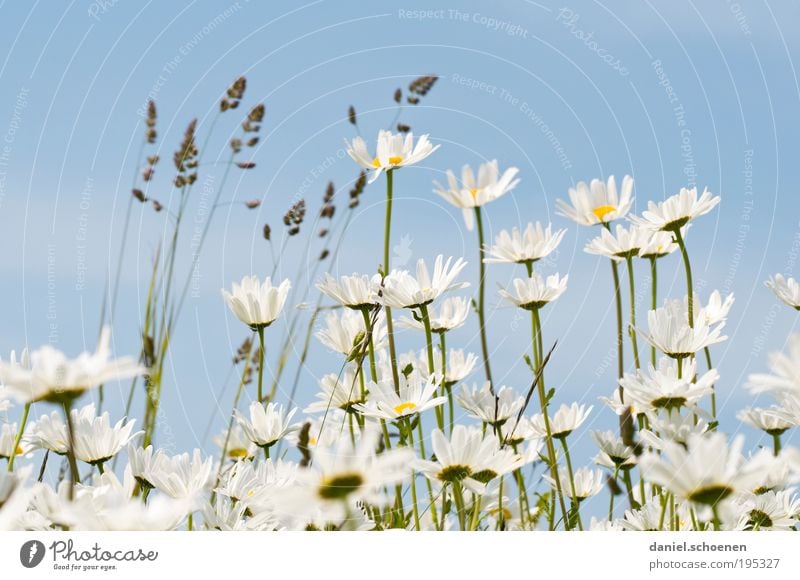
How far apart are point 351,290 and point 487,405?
251mm

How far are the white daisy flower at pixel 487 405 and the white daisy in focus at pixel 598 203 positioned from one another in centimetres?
31

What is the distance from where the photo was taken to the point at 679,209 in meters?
1.32

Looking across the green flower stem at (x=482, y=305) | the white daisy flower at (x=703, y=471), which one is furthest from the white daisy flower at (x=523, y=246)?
the white daisy flower at (x=703, y=471)

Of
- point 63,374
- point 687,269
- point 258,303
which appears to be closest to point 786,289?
point 687,269

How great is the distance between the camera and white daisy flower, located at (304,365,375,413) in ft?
4.12

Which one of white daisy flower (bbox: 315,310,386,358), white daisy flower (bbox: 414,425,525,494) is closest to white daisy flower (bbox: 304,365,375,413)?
white daisy flower (bbox: 315,310,386,358)

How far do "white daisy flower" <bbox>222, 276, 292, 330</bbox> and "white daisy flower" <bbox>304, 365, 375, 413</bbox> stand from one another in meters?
0.12

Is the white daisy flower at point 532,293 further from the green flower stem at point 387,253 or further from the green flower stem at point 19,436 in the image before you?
the green flower stem at point 19,436

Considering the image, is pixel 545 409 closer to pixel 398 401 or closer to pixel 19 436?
pixel 398 401

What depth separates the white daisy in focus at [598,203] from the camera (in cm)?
143

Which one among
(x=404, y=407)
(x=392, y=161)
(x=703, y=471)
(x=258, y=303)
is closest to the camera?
(x=703, y=471)

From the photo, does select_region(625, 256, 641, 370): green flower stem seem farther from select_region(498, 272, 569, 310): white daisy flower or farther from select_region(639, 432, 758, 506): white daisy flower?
select_region(639, 432, 758, 506): white daisy flower

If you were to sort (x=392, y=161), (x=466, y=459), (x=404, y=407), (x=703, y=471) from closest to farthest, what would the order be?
(x=703, y=471) < (x=466, y=459) < (x=404, y=407) < (x=392, y=161)
